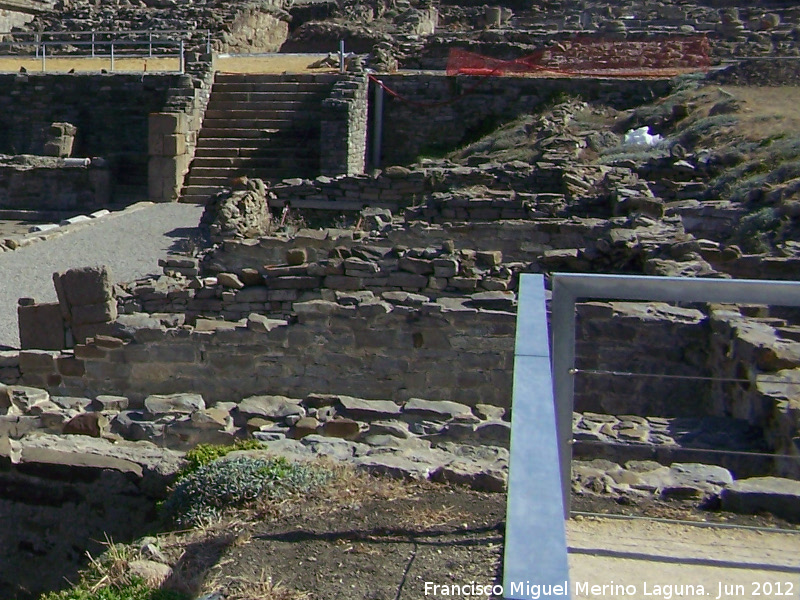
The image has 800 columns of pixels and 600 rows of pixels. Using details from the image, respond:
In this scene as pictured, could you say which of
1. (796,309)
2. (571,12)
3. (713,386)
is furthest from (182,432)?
(571,12)

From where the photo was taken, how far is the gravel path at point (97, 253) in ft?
42.4

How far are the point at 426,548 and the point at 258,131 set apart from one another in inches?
778

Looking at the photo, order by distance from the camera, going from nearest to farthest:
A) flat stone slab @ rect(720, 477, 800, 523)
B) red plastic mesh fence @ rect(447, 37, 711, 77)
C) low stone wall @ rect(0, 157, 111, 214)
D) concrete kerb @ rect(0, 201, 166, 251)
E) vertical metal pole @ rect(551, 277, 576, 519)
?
vertical metal pole @ rect(551, 277, 576, 519) → flat stone slab @ rect(720, 477, 800, 523) → concrete kerb @ rect(0, 201, 166, 251) → low stone wall @ rect(0, 157, 111, 214) → red plastic mesh fence @ rect(447, 37, 711, 77)

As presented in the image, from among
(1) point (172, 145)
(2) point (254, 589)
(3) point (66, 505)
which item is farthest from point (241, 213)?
(2) point (254, 589)

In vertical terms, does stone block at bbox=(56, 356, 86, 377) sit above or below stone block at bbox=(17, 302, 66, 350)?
below

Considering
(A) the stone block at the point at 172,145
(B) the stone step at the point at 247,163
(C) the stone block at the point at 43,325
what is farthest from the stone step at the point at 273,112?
(C) the stone block at the point at 43,325

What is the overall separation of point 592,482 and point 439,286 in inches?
183

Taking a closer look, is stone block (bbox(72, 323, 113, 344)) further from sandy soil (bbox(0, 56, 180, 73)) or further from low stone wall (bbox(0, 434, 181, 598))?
sandy soil (bbox(0, 56, 180, 73))

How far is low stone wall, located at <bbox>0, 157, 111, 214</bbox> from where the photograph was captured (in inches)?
863

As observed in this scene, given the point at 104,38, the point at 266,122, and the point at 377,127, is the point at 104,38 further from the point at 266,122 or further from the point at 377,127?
the point at 377,127

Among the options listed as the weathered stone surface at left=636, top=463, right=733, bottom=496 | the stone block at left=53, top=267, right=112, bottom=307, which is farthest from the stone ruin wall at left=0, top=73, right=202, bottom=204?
the weathered stone surface at left=636, top=463, right=733, bottom=496

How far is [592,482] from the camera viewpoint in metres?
4.91

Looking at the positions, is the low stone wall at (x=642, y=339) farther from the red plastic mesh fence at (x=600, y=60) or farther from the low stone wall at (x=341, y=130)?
the red plastic mesh fence at (x=600, y=60)

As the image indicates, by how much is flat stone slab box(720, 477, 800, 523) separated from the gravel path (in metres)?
7.84
